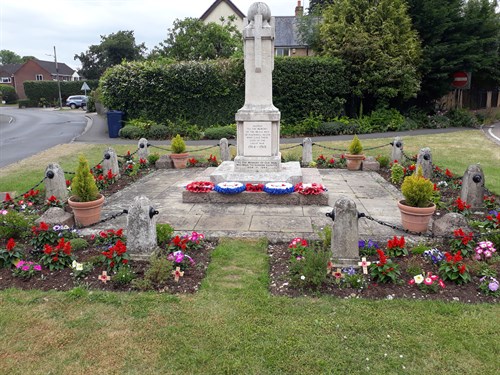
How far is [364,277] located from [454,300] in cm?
102

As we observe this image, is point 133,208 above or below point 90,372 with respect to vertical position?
above

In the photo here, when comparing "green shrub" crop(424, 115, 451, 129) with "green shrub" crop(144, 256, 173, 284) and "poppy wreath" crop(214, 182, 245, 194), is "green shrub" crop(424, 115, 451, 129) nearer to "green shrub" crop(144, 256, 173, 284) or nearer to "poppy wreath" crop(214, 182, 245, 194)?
"poppy wreath" crop(214, 182, 245, 194)

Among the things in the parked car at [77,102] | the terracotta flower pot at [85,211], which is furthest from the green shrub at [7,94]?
the terracotta flower pot at [85,211]

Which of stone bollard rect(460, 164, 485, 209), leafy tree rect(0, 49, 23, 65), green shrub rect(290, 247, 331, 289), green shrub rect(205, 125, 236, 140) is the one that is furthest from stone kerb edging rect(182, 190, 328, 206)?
leafy tree rect(0, 49, 23, 65)

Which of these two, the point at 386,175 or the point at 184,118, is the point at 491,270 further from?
the point at 184,118

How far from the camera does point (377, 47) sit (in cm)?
2064

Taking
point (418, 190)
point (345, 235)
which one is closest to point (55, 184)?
point (345, 235)

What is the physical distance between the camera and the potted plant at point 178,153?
12.4 metres

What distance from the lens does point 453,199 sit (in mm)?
8508

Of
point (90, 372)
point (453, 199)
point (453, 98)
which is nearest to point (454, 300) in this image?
point (90, 372)

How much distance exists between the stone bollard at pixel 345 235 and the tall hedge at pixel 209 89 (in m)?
16.9

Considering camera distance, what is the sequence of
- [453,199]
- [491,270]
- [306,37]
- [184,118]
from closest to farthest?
[491,270] → [453,199] → [184,118] → [306,37]

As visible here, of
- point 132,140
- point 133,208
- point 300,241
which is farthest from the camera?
point 132,140

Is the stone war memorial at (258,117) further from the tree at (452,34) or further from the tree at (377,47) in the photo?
the tree at (452,34)
